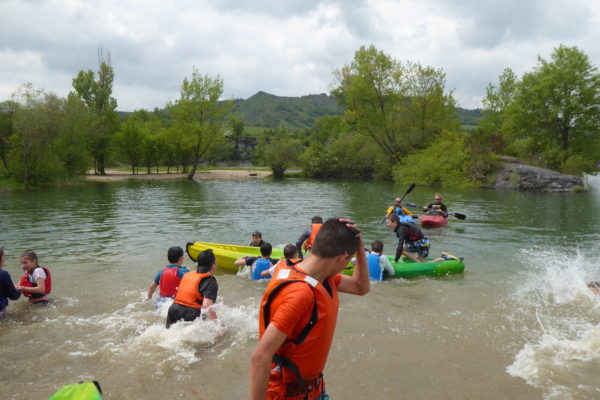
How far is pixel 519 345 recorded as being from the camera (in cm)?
611

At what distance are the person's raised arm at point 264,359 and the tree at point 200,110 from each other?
52.4 metres

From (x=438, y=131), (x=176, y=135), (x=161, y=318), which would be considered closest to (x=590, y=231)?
(x=161, y=318)

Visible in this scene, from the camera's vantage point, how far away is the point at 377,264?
361 inches

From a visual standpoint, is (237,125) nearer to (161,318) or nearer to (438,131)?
(438,131)

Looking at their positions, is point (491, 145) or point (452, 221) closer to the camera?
point (452, 221)

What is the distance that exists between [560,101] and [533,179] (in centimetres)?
951

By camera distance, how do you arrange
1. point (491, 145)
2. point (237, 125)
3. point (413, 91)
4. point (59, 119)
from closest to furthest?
point (59, 119) → point (491, 145) → point (413, 91) → point (237, 125)

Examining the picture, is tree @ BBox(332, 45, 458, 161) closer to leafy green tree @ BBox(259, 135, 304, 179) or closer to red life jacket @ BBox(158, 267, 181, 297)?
leafy green tree @ BBox(259, 135, 304, 179)

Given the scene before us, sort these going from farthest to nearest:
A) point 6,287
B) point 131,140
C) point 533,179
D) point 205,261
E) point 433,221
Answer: point 131,140, point 533,179, point 433,221, point 6,287, point 205,261

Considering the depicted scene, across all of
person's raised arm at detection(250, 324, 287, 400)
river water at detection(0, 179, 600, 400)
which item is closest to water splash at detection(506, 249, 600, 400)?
river water at detection(0, 179, 600, 400)

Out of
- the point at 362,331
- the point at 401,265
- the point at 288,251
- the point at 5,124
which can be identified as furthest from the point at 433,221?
the point at 5,124

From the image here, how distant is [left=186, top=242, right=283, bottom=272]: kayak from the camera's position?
33.0 feet

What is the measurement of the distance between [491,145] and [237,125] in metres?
78.5

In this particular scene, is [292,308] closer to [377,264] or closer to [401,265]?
[377,264]
